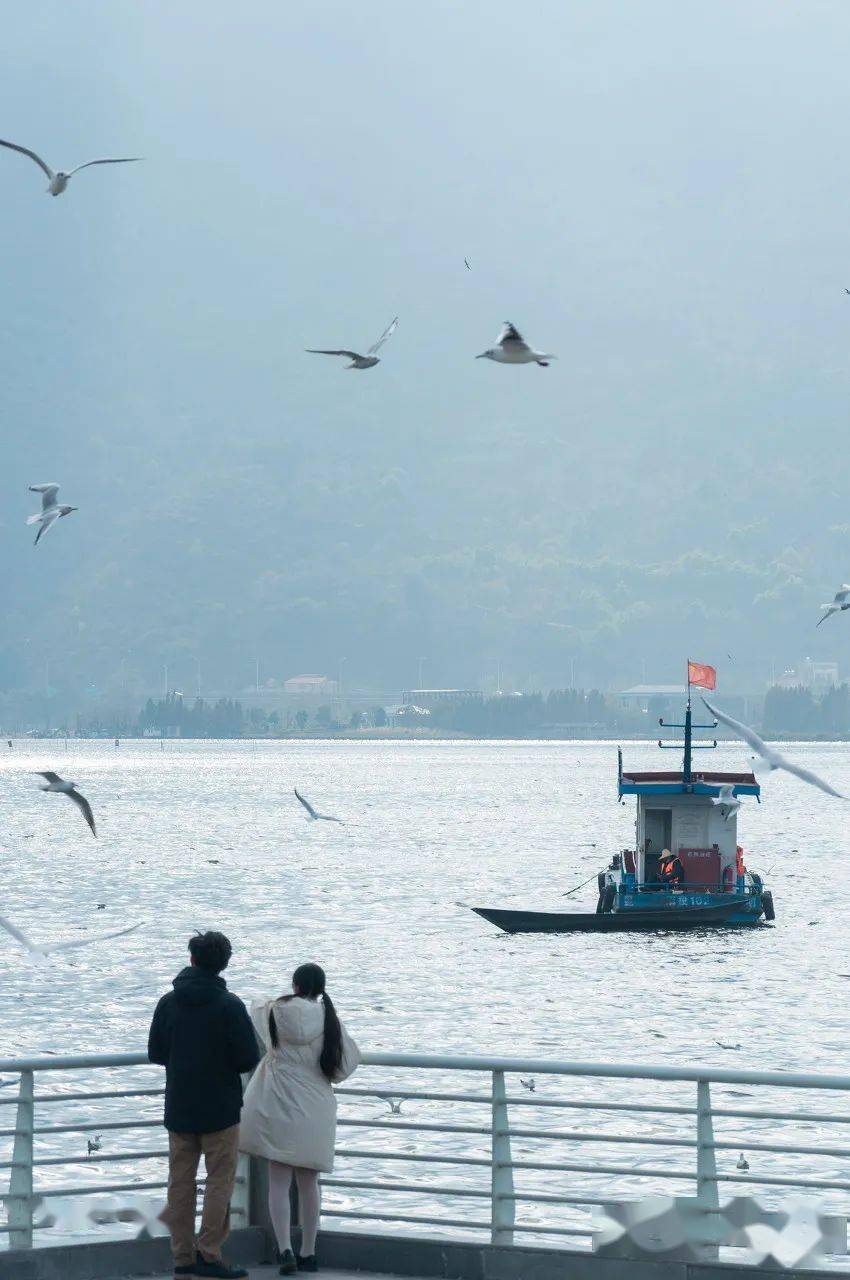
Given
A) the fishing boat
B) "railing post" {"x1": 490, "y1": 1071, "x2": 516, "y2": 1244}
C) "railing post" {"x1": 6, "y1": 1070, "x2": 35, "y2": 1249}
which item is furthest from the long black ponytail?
the fishing boat

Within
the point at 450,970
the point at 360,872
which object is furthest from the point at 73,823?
the point at 450,970

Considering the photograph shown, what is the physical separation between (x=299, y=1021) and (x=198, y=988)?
793 mm

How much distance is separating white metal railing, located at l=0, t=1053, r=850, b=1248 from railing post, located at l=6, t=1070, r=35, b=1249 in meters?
Answer: 0.01

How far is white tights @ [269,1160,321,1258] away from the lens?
428 inches

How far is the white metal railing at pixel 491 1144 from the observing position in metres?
11.2

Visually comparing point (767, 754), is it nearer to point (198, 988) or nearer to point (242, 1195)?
point (242, 1195)

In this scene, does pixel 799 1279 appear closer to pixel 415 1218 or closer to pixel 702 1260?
pixel 702 1260

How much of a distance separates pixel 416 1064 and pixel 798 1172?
18.9 m

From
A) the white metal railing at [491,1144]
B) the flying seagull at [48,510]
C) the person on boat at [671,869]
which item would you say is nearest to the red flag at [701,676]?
the person on boat at [671,869]

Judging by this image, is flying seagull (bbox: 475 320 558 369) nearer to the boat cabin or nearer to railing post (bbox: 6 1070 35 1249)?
railing post (bbox: 6 1070 35 1249)

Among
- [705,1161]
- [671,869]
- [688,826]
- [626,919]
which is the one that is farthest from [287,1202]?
[671,869]

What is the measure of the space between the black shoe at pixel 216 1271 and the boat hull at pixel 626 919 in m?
47.3

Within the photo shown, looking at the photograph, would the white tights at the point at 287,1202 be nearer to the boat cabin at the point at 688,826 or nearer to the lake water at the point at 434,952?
the lake water at the point at 434,952

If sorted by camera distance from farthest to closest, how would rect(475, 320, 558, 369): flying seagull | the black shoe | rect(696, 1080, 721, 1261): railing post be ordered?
rect(475, 320, 558, 369): flying seagull
rect(696, 1080, 721, 1261): railing post
the black shoe
